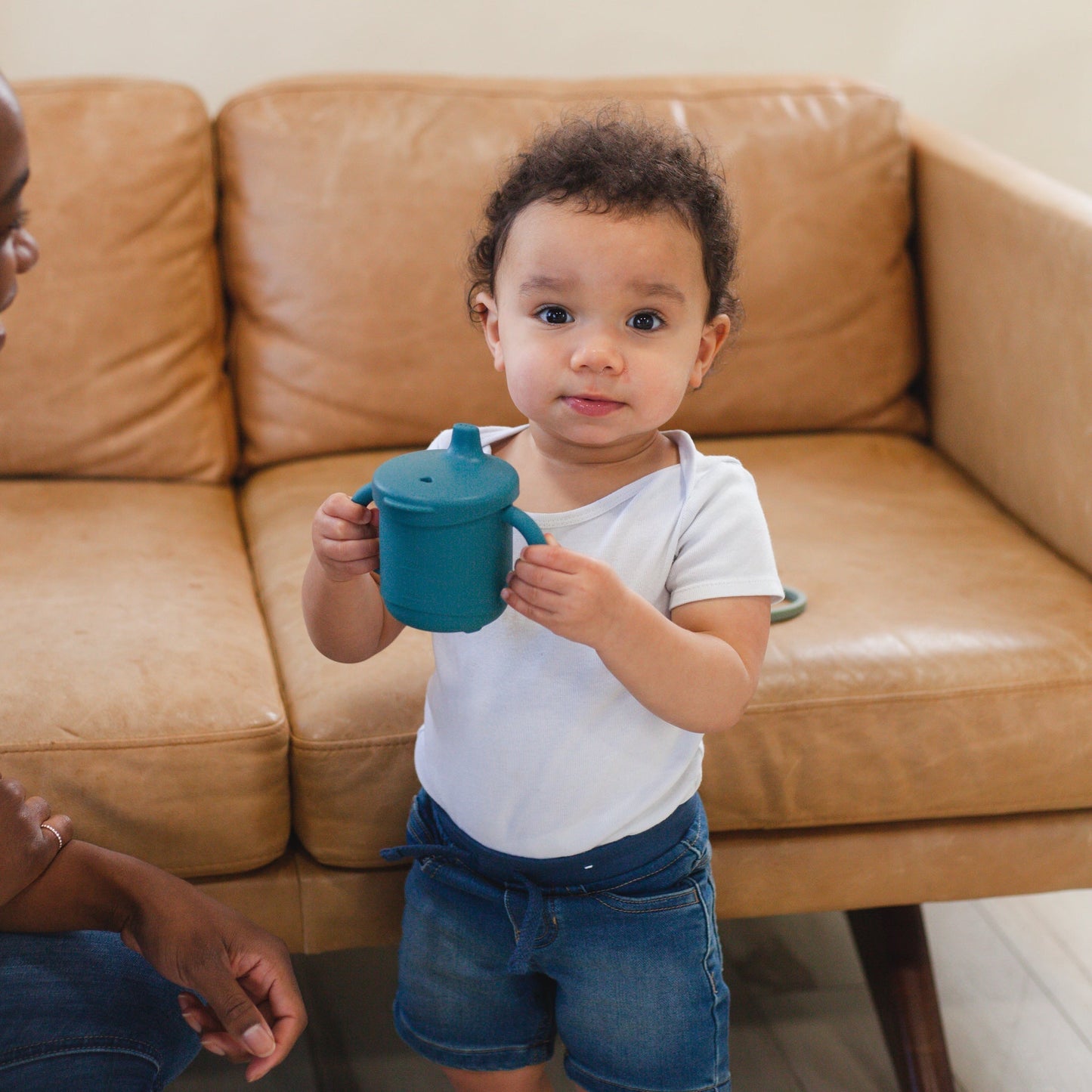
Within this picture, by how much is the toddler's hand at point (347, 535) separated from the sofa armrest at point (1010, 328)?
0.91 meters

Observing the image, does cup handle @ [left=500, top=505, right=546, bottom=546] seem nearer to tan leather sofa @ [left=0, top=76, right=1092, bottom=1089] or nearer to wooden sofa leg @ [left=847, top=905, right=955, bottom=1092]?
tan leather sofa @ [left=0, top=76, right=1092, bottom=1089]

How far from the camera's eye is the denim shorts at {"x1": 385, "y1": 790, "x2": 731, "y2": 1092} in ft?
3.20

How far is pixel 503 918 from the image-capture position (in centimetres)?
101

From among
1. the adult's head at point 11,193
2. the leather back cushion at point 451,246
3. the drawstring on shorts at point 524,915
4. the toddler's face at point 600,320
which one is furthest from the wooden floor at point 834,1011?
the adult's head at point 11,193

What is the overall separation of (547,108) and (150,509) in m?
0.75

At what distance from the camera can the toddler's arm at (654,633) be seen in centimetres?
78

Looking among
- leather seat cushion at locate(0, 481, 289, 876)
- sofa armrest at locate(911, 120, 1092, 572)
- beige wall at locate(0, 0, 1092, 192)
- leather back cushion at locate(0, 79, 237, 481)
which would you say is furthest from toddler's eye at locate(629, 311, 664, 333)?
beige wall at locate(0, 0, 1092, 192)

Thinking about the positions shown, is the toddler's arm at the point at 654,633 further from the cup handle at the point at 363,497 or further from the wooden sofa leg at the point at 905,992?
the wooden sofa leg at the point at 905,992

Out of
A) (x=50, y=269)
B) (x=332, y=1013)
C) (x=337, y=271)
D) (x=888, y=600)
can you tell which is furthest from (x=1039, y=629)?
(x=50, y=269)

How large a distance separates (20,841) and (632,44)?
1.61 meters

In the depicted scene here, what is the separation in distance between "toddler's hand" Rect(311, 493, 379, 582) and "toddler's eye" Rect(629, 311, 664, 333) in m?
0.22

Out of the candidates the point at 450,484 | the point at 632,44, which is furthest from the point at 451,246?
the point at 450,484

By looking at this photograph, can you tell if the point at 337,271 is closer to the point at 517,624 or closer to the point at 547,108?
the point at 547,108

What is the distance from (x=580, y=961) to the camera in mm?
982
